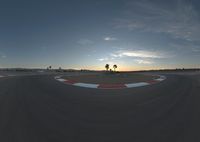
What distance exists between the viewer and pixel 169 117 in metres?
3.25

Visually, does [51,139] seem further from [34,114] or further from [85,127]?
[34,114]

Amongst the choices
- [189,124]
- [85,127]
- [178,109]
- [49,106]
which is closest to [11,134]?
[85,127]

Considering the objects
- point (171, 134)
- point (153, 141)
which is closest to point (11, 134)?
point (153, 141)

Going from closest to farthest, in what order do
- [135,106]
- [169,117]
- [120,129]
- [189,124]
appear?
[120,129] → [189,124] → [169,117] → [135,106]

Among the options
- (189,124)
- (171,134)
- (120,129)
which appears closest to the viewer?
(171,134)

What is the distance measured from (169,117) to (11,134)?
9.53ft

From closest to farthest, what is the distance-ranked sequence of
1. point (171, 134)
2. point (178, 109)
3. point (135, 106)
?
1. point (171, 134)
2. point (178, 109)
3. point (135, 106)

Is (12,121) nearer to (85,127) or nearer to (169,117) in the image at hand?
(85,127)

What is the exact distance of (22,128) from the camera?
2773mm

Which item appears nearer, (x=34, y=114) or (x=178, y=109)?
(x=34, y=114)

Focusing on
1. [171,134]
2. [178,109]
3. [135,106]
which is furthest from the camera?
[135,106]

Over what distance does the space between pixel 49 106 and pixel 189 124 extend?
10.2ft

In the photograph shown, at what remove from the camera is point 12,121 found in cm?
308

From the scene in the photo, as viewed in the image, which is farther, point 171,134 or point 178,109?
point 178,109
